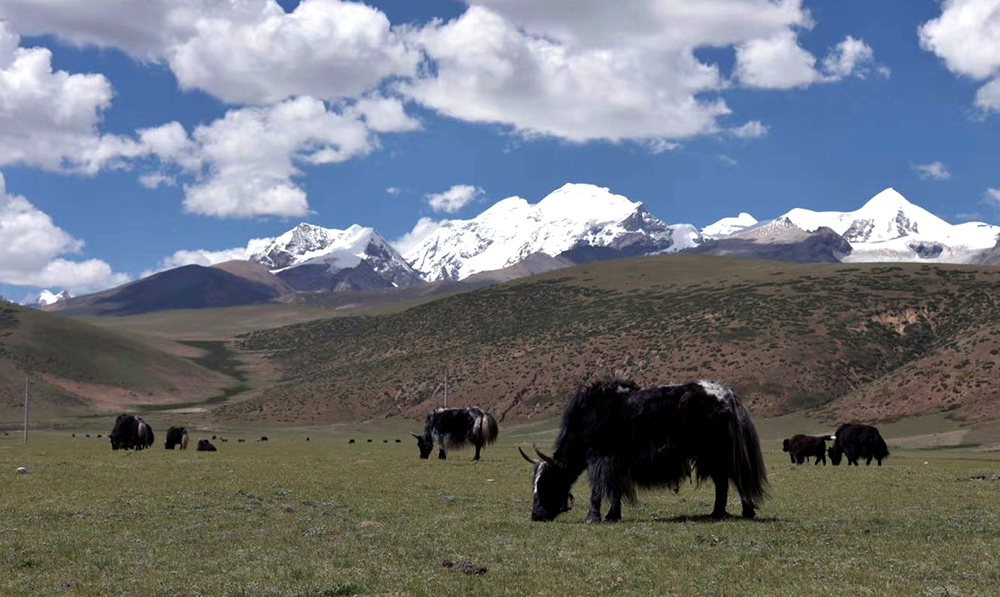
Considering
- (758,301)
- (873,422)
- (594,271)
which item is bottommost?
(873,422)

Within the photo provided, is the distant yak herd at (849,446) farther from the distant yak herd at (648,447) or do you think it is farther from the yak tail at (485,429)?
the distant yak herd at (648,447)

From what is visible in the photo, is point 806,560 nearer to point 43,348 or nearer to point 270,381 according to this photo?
point 270,381

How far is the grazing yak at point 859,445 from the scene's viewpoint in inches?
1893

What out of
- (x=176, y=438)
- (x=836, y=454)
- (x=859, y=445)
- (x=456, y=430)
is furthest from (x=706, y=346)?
(x=456, y=430)

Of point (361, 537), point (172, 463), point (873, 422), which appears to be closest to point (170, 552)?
point (361, 537)

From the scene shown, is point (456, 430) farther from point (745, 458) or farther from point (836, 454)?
point (745, 458)

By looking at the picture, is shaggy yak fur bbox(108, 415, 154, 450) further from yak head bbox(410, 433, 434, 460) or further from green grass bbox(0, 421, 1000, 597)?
green grass bbox(0, 421, 1000, 597)

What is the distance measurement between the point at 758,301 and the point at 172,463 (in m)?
103

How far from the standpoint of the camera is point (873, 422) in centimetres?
8450

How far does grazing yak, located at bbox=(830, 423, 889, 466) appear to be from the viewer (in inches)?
1893

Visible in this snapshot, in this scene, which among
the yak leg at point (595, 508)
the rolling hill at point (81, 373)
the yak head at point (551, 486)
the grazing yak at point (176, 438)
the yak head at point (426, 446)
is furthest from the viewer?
the rolling hill at point (81, 373)

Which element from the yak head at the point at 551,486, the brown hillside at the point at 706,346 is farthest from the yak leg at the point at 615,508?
the brown hillside at the point at 706,346

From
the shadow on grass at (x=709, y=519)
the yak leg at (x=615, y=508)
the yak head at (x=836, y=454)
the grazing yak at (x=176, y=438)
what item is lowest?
the yak head at (x=836, y=454)

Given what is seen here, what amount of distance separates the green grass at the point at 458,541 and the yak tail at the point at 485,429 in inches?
649
